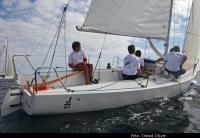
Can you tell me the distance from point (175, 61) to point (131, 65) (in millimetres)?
2097

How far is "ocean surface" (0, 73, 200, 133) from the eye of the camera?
19.9 ft

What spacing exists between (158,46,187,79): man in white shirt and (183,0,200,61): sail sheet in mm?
2929

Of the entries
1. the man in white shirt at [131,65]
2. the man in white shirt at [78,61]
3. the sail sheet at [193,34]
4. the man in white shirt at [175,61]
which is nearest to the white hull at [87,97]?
the man in white shirt at [131,65]

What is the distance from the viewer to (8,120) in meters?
6.57

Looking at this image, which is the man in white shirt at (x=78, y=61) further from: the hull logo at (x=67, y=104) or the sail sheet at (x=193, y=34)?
the sail sheet at (x=193, y=34)

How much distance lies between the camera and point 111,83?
8031 mm

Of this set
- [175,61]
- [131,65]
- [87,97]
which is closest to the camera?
[87,97]

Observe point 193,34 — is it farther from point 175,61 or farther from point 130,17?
point 130,17

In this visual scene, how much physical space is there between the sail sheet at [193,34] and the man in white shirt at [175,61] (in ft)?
9.61

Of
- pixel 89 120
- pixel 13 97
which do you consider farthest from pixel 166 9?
pixel 13 97

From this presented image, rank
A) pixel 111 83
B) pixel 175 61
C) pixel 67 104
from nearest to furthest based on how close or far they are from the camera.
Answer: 1. pixel 67 104
2. pixel 111 83
3. pixel 175 61

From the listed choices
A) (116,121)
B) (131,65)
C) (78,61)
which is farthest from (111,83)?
(116,121)

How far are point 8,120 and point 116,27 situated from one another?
4.58 m

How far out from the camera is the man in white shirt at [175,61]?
985 centimetres
